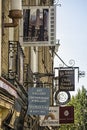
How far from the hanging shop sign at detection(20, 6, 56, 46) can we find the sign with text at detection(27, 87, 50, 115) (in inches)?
67.3

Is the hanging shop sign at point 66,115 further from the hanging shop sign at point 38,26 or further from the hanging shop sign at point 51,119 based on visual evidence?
the hanging shop sign at point 38,26

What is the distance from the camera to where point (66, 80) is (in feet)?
97.2

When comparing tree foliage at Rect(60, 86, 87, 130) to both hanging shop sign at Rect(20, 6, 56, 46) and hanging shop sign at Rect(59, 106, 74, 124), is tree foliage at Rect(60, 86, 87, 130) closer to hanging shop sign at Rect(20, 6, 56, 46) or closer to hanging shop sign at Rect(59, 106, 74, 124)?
hanging shop sign at Rect(59, 106, 74, 124)

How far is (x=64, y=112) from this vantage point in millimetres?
27781

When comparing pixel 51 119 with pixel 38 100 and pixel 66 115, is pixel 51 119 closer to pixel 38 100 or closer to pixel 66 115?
pixel 66 115

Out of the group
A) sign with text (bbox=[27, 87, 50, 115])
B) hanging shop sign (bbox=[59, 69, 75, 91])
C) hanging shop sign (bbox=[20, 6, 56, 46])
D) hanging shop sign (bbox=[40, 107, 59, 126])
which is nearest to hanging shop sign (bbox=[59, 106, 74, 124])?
hanging shop sign (bbox=[40, 107, 59, 126])

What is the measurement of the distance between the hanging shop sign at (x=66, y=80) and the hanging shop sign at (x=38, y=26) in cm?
906

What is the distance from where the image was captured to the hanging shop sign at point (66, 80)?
95.0ft

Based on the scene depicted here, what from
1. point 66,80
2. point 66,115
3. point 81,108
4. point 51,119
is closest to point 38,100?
point 51,119

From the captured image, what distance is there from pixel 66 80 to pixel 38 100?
11.1 m

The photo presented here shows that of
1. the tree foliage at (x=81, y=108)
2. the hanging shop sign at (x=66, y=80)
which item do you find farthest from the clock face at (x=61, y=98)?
the tree foliage at (x=81, y=108)

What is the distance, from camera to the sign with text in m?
18.6

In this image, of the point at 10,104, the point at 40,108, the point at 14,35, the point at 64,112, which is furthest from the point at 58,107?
the point at 10,104

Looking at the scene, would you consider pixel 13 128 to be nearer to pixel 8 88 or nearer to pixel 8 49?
pixel 8 49
